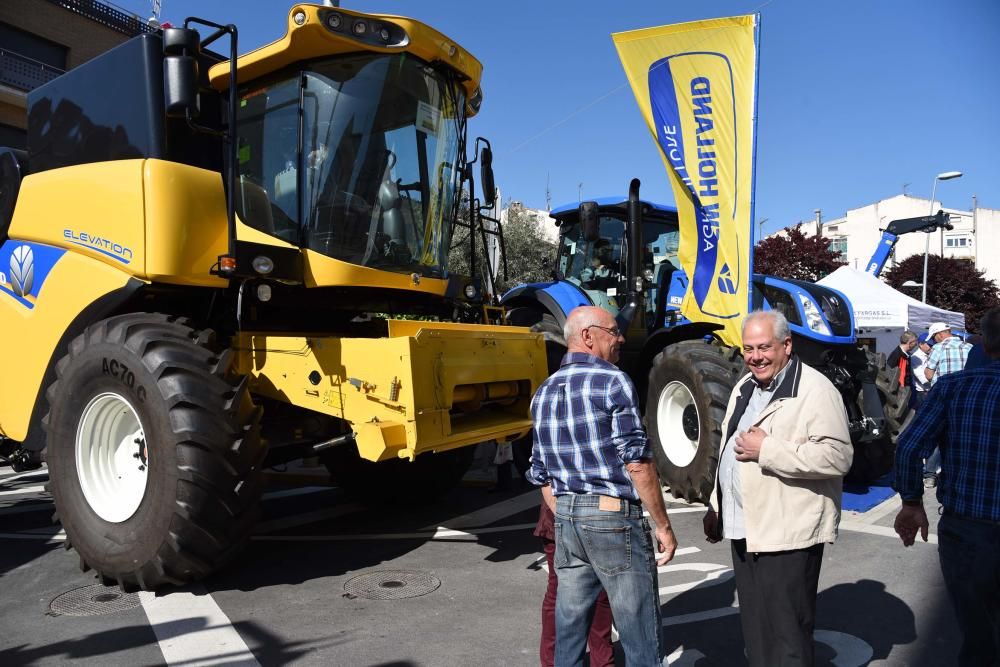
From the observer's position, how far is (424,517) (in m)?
6.43

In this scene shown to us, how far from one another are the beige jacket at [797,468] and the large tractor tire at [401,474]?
4.19 meters

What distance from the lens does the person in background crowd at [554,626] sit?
3.09m

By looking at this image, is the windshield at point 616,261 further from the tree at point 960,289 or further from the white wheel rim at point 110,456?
the tree at point 960,289

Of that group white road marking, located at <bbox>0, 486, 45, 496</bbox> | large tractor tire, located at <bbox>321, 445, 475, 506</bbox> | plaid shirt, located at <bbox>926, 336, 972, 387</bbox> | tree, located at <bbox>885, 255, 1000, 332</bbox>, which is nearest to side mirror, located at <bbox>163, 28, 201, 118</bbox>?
large tractor tire, located at <bbox>321, 445, 475, 506</bbox>

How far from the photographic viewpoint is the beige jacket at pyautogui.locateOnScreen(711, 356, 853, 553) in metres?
2.59

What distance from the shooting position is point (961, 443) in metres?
2.97

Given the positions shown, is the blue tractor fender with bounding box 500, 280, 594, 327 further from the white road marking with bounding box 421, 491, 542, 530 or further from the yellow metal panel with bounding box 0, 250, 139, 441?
the yellow metal panel with bounding box 0, 250, 139, 441

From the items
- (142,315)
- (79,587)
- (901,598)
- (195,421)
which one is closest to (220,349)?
(142,315)

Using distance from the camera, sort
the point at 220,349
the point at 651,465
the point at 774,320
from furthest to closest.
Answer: the point at 220,349
the point at 774,320
the point at 651,465

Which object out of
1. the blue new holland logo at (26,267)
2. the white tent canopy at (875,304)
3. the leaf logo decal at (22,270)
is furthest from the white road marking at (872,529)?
the white tent canopy at (875,304)

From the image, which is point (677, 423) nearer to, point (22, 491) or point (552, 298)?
point (552, 298)

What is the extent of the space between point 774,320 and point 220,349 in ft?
13.6

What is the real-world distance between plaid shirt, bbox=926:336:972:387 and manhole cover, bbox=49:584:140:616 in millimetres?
9264

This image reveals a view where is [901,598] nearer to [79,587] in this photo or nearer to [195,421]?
[195,421]
